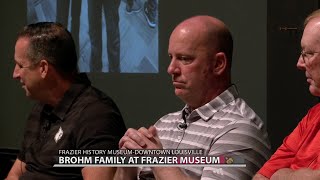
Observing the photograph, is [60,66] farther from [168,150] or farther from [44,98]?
[168,150]

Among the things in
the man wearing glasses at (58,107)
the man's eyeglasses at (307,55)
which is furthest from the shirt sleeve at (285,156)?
the man wearing glasses at (58,107)

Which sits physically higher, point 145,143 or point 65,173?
point 145,143

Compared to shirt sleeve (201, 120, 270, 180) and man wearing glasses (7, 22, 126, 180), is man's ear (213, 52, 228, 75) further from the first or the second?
man wearing glasses (7, 22, 126, 180)

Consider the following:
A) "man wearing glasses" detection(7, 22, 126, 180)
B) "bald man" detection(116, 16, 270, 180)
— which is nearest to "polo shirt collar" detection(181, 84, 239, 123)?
"bald man" detection(116, 16, 270, 180)

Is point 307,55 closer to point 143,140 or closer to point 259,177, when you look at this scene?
point 259,177

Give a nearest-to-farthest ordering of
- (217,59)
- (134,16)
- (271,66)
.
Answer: (217,59) → (271,66) → (134,16)

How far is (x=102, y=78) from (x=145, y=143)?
2.02m

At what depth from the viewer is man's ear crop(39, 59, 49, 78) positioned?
232 centimetres

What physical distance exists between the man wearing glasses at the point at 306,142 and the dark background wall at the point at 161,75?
4.27 feet

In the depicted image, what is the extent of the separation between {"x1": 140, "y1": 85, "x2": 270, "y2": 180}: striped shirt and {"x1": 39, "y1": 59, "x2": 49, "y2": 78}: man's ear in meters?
0.60

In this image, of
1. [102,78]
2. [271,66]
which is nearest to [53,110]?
[271,66]

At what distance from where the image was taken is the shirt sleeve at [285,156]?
5.63 ft

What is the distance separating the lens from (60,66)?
2.33 meters

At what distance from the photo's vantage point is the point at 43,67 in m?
2.34
